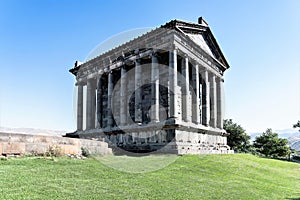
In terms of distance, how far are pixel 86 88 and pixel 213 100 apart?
15.3m

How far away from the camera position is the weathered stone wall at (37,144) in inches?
397

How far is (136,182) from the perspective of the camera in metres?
8.42

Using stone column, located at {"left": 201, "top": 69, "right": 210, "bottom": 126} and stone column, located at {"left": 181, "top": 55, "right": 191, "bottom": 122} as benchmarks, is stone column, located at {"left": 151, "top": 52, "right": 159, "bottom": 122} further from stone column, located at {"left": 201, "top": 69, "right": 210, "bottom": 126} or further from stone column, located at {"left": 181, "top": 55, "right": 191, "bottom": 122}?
stone column, located at {"left": 201, "top": 69, "right": 210, "bottom": 126}

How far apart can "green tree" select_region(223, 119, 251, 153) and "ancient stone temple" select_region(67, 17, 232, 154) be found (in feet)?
56.8

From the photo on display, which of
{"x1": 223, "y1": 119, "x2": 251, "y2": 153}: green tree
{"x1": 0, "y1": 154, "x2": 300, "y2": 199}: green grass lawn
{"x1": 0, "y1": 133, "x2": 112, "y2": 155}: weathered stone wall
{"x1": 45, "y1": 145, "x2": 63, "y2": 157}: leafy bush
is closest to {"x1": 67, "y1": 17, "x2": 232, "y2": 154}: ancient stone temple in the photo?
{"x1": 0, "y1": 154, "x2": 300, "y2": 199}: green grass lawn

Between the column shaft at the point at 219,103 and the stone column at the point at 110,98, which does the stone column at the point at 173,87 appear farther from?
the column shaft at the point at 219,103

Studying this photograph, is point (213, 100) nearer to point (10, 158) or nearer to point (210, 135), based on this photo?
point (210, 135)

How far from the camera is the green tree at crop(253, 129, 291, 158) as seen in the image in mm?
41625

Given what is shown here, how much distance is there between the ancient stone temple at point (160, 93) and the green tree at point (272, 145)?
2005 centimetres

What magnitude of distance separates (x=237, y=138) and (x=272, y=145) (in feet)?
19.0

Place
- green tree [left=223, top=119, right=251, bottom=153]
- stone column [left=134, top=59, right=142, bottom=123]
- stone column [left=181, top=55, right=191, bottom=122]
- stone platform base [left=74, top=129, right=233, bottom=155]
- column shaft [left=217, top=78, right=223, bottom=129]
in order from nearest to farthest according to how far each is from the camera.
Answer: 1. stone platform base [left=74, top=129, right=233, bottom=155]
2. stone column [left=181, top=55, right=191, bottom=122]
3. stone column [left=134, top=59, right=142, bottom=123]
4. column shaft [left=217, top=78, right=223, bottom=129]
5. green tree [left=223, top=119, right=251, bottom=153]

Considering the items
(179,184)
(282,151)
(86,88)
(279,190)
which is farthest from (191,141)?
(282,151)

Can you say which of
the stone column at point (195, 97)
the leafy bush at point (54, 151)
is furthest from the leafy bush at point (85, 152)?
the stone column at point (195, 97)

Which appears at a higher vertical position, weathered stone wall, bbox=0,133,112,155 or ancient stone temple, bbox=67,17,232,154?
ancient stone temple, bbox=67,17,232,154
